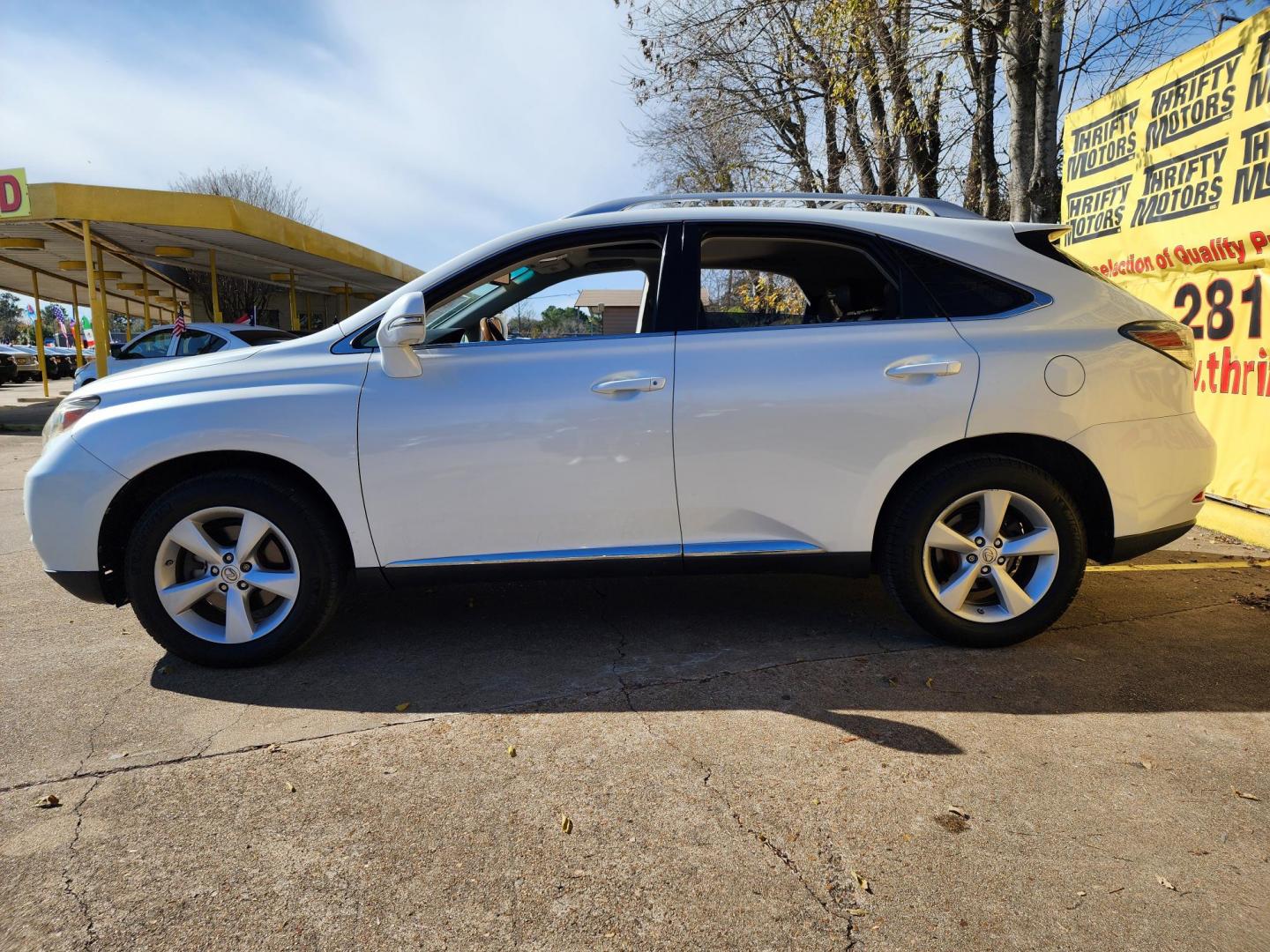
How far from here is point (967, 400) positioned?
3.33 m

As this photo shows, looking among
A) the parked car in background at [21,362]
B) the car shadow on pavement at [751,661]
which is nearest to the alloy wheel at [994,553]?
the car shadow on pavement at [751,661]

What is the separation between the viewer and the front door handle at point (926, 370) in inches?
131

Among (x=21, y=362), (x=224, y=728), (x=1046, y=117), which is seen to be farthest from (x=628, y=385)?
(x=21, y=362)

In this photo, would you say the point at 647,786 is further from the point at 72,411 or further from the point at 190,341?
the point at 190,341

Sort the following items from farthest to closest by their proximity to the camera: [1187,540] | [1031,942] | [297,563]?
[1187,540]
[297,563]
[1031,942]

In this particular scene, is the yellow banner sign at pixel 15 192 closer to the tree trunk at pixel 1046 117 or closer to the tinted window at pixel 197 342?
the tinted window at pixel 197 342

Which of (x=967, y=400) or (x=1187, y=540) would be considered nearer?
(x=967, y=400)

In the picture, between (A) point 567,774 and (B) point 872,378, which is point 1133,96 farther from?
(A) point 567,774

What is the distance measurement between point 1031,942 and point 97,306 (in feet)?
51.6

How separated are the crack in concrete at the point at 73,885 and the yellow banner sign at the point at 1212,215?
20.0 feet

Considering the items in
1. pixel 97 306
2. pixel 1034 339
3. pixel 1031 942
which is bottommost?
pixel 1031 942

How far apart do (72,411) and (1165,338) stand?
4588mm

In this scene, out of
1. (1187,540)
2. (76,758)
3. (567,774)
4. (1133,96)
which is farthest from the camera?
(1133,96)

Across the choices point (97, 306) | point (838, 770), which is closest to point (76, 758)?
point (838, 770)
